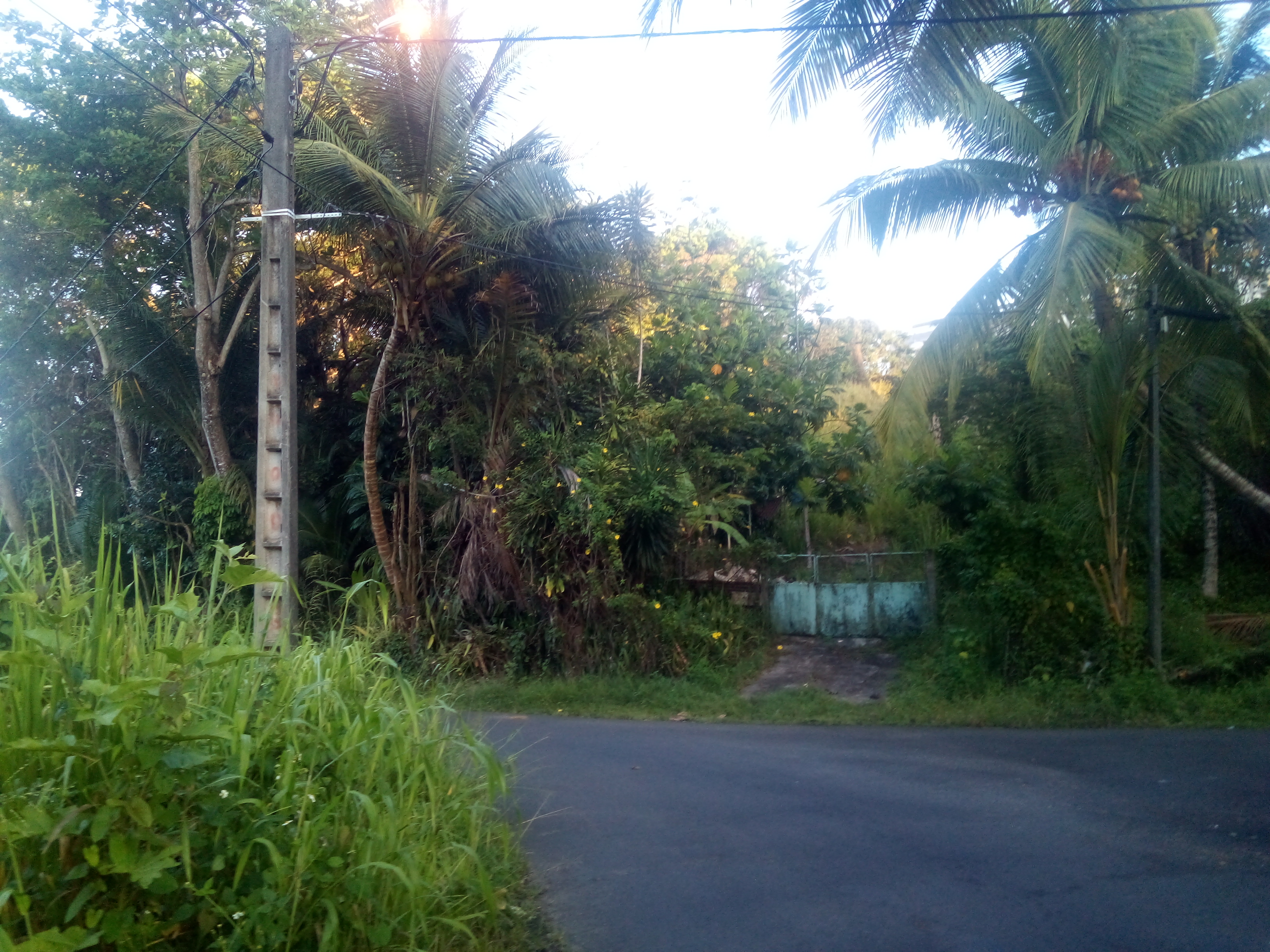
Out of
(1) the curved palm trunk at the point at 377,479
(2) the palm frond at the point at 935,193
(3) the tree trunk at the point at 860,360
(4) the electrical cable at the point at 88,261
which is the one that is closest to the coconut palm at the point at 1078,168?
(2) the palm frond at the point at 935,193

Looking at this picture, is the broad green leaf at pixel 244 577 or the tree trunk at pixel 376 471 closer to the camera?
the broad green leaf at pixel 244 577

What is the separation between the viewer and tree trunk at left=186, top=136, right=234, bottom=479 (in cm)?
1543

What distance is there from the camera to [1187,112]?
1109cm

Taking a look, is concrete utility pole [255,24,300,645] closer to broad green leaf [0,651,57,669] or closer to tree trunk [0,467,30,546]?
tree trunk [0,467,30,546]

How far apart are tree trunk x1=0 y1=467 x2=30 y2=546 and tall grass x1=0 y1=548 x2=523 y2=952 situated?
1.48 ft

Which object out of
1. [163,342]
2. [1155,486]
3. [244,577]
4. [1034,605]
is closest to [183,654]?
[244,577]

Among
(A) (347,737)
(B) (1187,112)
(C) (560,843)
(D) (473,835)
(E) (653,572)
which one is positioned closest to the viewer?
(A) (347,737)

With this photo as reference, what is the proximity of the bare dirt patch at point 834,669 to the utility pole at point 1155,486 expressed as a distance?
2.96 m

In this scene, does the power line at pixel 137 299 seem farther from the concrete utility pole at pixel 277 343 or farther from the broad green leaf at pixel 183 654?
the broad green leaf at pixel 183 654

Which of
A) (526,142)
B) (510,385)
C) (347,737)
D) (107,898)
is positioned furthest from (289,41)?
(107,898)

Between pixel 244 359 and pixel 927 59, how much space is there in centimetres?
1190

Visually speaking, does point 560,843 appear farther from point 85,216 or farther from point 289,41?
point 85,216

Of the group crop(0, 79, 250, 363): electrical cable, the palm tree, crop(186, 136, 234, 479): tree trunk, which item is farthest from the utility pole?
crop(186, 136, 234, 479): tree trunk

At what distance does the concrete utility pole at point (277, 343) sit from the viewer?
9.02 meters
